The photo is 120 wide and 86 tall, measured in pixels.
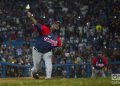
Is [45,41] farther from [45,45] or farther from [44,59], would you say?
[44,59]

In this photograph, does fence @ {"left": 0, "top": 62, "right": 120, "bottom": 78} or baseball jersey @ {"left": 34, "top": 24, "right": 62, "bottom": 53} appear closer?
baseball jersey @ {"left": 34, "top": 24, "right": 62, "bottom": 53}

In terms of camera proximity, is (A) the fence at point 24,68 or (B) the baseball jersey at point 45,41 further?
(A) the fence at point 24,68

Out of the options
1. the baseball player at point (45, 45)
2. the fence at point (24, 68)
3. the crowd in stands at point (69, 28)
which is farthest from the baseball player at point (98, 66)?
the baseball player at point (45, 45)

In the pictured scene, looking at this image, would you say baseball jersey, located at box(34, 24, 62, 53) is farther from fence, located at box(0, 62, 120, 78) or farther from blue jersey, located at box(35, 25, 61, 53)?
fence, located at box(0, 62, 120, 78)

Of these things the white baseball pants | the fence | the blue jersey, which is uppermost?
the blue jersey

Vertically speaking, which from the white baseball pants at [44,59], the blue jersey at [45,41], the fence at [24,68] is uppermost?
the blue jersey at [45,41]

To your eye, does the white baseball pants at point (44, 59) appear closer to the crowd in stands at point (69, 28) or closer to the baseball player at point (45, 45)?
the baseball player at point (45, 45)

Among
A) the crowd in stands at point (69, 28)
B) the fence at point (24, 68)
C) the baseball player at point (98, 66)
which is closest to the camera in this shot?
the baseball player at point (98, 66)

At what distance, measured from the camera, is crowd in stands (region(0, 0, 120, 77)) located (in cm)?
2064

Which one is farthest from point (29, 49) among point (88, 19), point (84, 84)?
point (84, 84)

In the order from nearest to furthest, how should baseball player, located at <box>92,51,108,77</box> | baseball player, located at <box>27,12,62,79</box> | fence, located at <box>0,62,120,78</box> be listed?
baseball player, located at <box>27,12,62,79</box>, baseball player, located at <box>92,51,108,77</box>, fence, located at <box>0,62,120,78</box>

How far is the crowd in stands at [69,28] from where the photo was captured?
2064 cm

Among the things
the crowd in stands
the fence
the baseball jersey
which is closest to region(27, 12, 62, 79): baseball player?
the baseball jersey

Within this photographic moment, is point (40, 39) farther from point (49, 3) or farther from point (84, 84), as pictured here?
point (49, 3)
